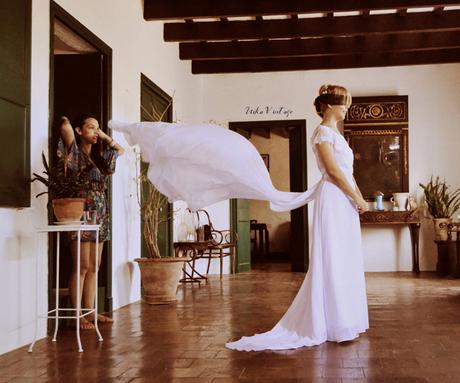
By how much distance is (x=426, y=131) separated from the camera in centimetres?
984

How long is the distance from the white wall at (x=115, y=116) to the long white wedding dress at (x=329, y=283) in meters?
1.39

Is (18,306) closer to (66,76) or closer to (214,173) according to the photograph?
(214,173)

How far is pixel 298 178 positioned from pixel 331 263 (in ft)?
20.6

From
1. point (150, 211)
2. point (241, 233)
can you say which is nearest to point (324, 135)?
point (150, 211)

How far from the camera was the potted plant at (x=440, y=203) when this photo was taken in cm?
909

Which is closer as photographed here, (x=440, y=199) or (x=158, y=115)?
(x=158, y=115)

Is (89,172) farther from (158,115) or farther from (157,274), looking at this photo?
(158,115)

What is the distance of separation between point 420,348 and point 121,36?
4190mm

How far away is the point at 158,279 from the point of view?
238 inches

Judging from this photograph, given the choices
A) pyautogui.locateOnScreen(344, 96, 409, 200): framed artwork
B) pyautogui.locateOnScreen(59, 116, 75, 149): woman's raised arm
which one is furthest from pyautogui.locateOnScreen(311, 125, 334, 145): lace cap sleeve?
pyautogui.locateOnScreen(344, 96, 409, 200): framed artwork

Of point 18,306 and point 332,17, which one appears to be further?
point 332,17

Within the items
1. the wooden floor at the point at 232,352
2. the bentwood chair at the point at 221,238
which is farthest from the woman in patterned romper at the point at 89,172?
the bentwood chair at the point at 221,238

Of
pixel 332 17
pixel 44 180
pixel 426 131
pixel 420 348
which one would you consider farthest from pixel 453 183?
pixel 44 180

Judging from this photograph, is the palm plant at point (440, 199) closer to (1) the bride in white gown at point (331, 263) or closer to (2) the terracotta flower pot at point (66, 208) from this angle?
(1) the bride in white gown at point (331, 263)
